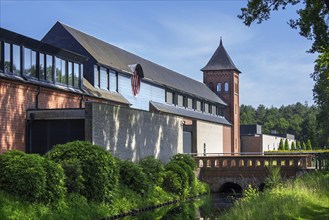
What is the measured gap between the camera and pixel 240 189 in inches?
1580

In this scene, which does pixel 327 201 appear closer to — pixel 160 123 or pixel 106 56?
pixel 160 123

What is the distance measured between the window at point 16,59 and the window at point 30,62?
1.55ft

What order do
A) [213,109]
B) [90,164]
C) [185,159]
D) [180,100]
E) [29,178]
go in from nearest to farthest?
[29,178]
[90,164]
[185,159]
[180,100]
[213,109]

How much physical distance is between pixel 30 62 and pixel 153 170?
7971 mm

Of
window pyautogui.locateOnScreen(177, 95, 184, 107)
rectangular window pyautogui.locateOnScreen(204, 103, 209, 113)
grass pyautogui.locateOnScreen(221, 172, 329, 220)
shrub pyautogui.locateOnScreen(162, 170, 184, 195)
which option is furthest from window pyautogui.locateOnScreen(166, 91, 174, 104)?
grass pyautogui.locateOnScreen(221, 172, 329, 220)

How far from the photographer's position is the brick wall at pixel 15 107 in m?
25.0

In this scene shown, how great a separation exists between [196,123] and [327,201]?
2647 centimetres

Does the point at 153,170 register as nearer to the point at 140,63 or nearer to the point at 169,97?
the point at 140,63

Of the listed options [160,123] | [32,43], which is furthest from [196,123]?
[32,43]

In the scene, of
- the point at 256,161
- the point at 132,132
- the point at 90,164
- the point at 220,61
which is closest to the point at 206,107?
the point at 220,61

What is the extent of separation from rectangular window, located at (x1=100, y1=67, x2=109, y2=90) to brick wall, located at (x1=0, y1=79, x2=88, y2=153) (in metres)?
9.86

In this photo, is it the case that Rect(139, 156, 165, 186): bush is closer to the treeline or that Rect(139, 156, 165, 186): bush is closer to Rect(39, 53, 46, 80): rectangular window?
Rect(39, 53, 46, 80): rectangular window

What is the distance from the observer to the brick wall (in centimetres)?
2502

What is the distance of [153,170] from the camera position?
27.5 meters
